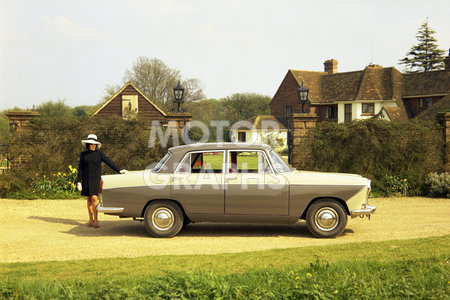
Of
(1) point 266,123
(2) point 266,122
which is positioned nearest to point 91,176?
(1) point 266,123

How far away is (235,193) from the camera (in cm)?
866

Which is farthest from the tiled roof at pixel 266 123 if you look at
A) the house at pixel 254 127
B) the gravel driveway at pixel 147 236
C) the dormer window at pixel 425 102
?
the gravel driveway at pixel 147 236

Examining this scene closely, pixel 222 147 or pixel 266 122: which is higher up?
pixel 266 122

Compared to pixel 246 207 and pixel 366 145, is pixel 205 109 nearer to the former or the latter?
pixel 366 145

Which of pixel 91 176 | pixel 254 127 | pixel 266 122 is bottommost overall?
pixel 91 176

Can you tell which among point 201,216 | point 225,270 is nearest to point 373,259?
point 225,270

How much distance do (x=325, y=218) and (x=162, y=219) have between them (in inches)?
124

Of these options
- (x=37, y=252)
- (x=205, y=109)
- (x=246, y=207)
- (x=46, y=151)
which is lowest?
(x=37, y=252)

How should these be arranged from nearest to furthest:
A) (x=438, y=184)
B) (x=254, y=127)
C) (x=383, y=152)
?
(x=438, y=184) → (x=383, y=152) → (x=254, y=127)

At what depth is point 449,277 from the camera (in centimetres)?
527

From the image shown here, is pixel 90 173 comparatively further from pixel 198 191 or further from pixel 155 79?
pixel 155 79

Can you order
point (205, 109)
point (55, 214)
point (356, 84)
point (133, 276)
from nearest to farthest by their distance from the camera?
point (133, 276) < point (55, 214) < point (356, 84) < point (205, 109)

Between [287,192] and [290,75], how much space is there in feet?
159

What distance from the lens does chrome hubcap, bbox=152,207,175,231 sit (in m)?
8.81
